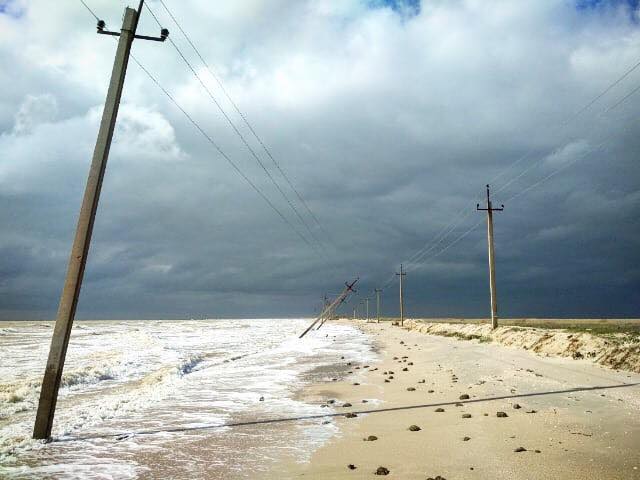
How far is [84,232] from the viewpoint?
27.2 feet

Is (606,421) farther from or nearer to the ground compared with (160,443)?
farther from the ground

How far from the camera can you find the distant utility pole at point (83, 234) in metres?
7.80

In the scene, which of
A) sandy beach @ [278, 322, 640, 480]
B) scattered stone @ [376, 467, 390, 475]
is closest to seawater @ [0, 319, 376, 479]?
sandy beach @ [278, 322, 640, 480]

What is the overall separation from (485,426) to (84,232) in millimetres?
8548

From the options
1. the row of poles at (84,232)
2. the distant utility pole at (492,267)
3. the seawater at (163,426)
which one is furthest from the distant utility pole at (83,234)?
the distant utility pole at (492,267)

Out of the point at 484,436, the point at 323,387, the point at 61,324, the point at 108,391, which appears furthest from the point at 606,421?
the point at 108,391

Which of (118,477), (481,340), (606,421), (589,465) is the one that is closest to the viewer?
(589,465)

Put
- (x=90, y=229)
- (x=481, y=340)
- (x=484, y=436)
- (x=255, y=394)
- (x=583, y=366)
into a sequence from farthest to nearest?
(x=481, y=340) → (x=583, y=366) → (x=255, y=394) → (x=90, y=229) → (x=484, y=436)

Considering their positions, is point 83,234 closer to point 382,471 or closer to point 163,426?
point 163,426

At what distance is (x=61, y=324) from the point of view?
7.91 m

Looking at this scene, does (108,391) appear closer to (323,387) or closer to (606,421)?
(323,387)

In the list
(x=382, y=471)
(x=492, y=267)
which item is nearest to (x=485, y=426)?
(x=382, y=471)

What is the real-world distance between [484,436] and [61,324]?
791 centimetres

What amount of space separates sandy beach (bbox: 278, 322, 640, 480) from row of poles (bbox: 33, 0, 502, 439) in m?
4.76
